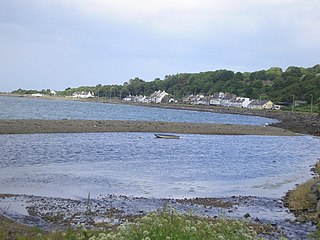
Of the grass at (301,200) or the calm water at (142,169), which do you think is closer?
the grass at (301,200)

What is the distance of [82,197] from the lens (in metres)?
19.5

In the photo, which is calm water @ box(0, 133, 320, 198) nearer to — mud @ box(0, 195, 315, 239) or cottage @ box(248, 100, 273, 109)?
mud @ box(0, 195, 315, 239)

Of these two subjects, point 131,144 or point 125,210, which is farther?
point 131,144

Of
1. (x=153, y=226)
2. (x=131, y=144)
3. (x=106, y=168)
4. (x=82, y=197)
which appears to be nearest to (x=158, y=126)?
(x=131, y=144)

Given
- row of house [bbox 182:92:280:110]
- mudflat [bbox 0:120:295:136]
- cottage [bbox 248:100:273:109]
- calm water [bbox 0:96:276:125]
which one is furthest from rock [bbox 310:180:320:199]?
cottage [bbox 248:100:273:109]

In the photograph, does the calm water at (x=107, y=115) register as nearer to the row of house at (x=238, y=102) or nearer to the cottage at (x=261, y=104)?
the cottage at (x=261, y=104)

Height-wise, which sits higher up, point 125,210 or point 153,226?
point 153,226

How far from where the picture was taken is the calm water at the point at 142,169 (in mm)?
22234

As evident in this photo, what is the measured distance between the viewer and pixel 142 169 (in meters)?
28.8

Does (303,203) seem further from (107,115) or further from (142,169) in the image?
(107,115)

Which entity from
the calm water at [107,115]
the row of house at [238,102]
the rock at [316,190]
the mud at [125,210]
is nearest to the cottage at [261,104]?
the row of house at [238,102]

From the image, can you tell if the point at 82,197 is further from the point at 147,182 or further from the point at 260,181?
the point at 260,181

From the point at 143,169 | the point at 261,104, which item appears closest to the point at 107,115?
the point at 143,169

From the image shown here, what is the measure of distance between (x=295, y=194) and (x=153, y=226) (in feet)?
53.3
